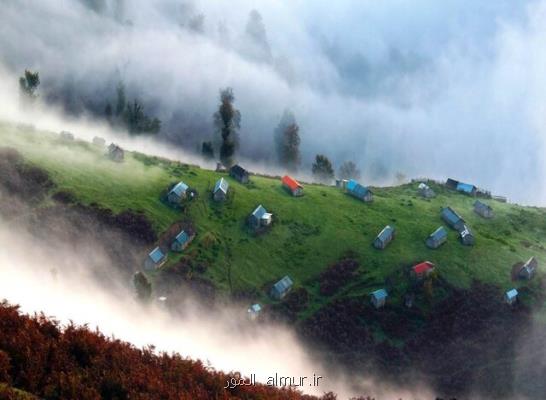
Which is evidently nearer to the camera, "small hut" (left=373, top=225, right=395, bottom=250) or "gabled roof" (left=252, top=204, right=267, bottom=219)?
"small hut" (left=373, top=225, right=395, bottom=250)

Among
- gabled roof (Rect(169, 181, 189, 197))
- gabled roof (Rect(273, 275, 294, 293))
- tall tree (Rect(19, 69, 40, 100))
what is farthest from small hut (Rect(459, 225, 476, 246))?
tall tree (Rect(19, 69, 40, 100))

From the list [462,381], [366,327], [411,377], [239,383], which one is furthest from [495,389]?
[239,383]

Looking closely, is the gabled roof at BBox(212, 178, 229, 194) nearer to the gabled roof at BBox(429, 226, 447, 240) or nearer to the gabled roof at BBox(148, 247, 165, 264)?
the gabled roof at BBox(148, 247, 165, 264)

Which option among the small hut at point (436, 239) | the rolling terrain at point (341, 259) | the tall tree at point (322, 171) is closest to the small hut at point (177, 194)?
the rolling terrain at point (341, 259)

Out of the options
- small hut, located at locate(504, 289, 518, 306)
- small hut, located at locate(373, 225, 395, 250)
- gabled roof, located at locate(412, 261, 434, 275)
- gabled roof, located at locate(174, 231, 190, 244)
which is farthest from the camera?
small hut, located at locate(373, 225, 395, 250)

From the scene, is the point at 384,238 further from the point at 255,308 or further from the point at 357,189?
the point at 255,308

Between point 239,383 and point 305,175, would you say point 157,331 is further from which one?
point 305,175
